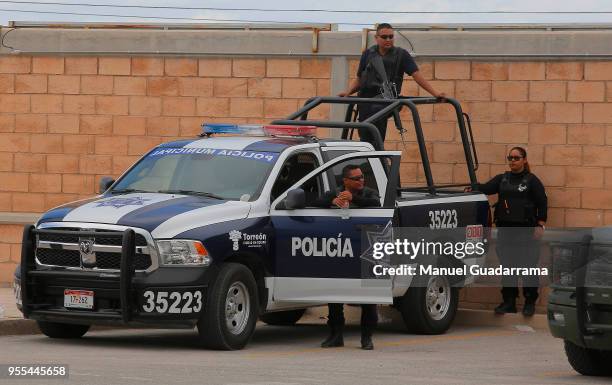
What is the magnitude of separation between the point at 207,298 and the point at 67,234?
1.41 metres

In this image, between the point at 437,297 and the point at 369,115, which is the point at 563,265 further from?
the point at 369,115

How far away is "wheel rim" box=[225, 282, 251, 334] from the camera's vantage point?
1307 centimetres

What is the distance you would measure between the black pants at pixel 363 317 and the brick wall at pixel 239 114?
14.7 feet

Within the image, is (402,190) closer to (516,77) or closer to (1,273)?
(516,77)

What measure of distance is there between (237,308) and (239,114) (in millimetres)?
5991

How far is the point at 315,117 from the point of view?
737 inches

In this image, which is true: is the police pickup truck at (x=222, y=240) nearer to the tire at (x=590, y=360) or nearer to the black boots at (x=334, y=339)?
the black boots at (x=334, y=339)

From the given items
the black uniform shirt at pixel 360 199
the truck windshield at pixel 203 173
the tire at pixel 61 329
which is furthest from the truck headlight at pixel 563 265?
the tire at pixel 61 329

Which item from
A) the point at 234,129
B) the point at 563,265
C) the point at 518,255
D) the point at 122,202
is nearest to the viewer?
the point at 563,265

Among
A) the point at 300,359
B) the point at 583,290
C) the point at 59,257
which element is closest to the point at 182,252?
the point at 59,257

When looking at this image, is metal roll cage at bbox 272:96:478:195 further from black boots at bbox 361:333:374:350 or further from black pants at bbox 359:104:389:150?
black boots at bbox 361:333:374:350

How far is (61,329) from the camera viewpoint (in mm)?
13820

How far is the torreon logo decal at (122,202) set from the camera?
43.4ft

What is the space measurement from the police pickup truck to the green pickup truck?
270 centimetres
